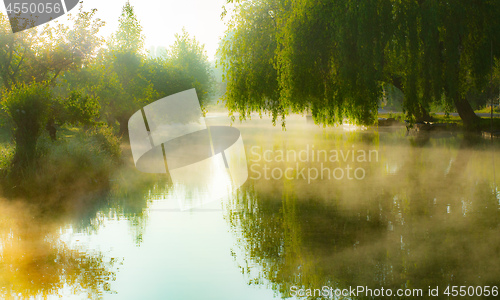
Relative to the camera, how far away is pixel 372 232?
8781mm

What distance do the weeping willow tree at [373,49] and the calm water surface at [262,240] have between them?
172 inches

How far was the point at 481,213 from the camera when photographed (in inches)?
397

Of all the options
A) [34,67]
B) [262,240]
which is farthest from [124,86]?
[262,240]

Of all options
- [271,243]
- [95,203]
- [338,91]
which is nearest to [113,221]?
[95,203]

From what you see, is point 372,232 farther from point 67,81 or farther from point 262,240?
point 67,81

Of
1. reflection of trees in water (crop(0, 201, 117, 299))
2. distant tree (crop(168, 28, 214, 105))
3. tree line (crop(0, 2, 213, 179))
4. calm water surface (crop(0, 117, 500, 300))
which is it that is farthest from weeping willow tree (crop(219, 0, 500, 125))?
distant tree (crop(168, 28, 214, 105))

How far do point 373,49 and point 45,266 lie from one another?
46.2ft

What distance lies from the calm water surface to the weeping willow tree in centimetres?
436

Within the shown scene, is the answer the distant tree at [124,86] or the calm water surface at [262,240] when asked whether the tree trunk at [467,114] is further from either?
the distant tree at [124,86]

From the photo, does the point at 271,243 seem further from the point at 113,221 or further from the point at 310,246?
the point at 113,221

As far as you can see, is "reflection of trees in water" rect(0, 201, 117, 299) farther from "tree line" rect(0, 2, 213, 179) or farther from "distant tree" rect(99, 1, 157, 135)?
"distant tree" rect(99, 1, 157, 135)

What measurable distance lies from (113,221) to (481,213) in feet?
23.5

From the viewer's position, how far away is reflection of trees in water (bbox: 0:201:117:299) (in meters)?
6.34

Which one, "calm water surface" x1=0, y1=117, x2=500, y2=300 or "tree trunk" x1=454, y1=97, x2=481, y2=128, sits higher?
"tree trunk" x1=454, y1=97, x2=481, y2=128
